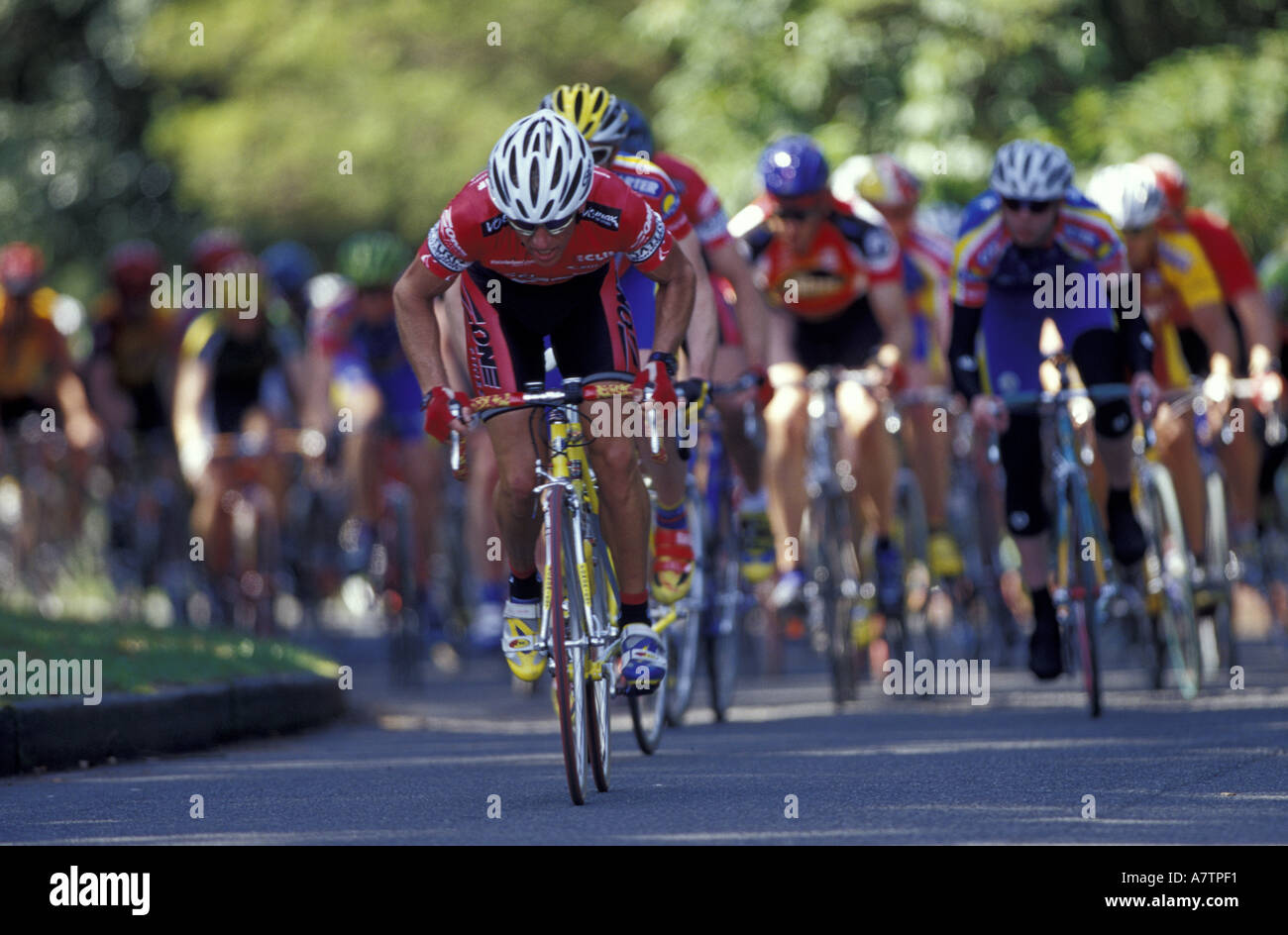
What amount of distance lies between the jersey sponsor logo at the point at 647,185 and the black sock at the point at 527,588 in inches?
88.8

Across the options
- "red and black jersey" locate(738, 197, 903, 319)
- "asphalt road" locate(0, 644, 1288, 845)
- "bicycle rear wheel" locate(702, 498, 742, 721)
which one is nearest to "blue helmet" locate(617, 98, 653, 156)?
"bicycle rear wheel" locate(702, 498, 742, 721)

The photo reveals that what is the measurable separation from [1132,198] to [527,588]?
17.5 feet

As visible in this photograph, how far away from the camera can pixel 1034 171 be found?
10.9 metres

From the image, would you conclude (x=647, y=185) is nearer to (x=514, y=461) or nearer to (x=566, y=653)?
(x=514, y=461)

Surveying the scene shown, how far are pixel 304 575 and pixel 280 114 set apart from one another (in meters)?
19.2

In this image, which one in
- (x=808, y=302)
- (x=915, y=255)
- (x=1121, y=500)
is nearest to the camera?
(x=1121, y=500)

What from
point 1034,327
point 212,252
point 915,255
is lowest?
point 1034,327

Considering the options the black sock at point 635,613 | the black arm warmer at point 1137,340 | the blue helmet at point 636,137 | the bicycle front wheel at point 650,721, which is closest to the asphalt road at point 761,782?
the bicycle front wheel at point 650,721

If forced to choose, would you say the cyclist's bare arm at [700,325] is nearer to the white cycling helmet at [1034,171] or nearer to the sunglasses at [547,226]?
the white cycling helmet at [1034,171]

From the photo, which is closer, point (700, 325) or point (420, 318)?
point (420, 318)

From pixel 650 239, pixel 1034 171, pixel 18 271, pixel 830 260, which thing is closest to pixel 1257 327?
pixel 830 260

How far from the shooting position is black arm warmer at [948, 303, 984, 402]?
11297 millimetres
